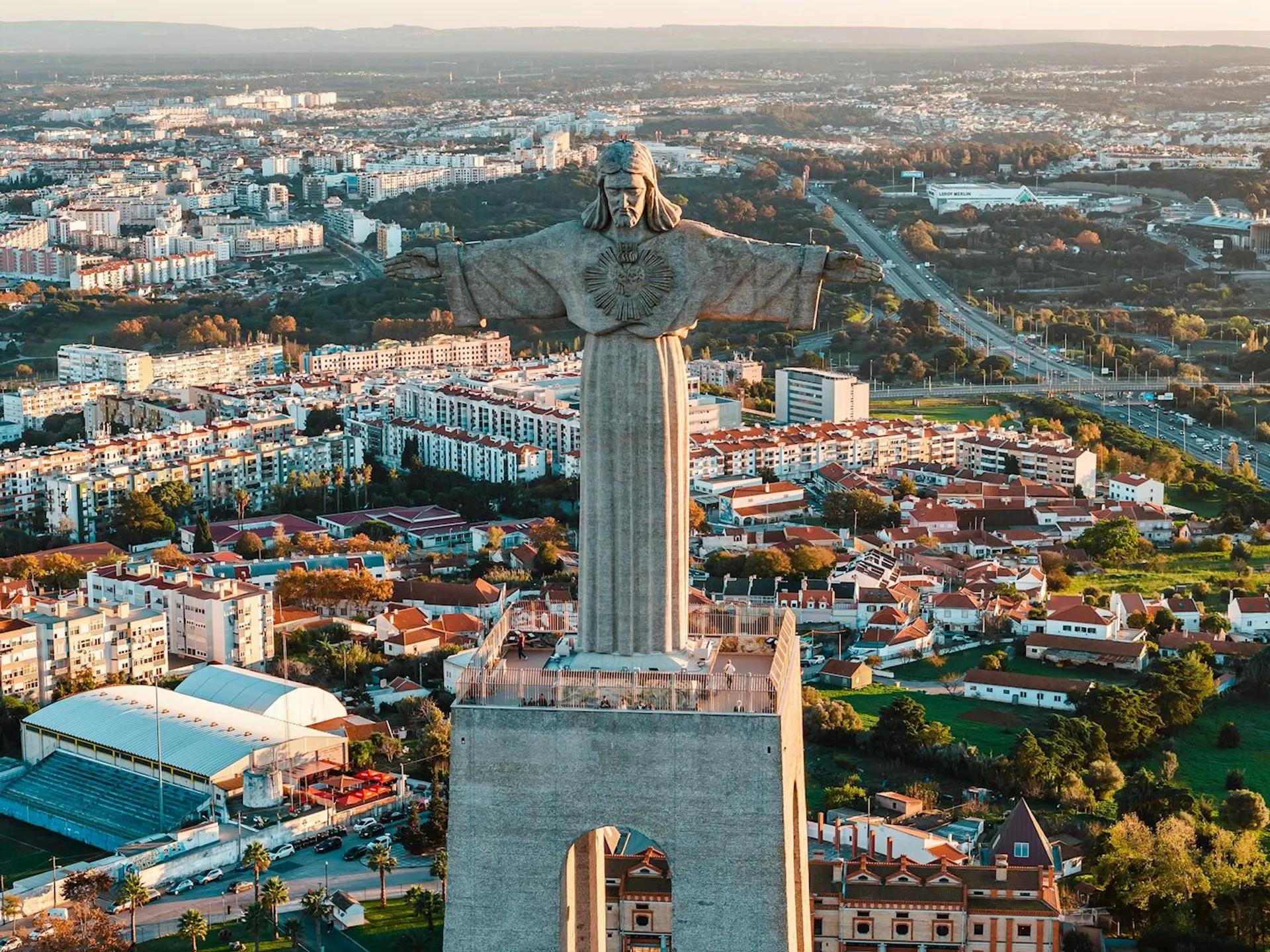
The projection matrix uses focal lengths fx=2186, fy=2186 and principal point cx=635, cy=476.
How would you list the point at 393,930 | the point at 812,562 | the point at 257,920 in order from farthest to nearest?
1. the point at 812,562
2. the point at 393,930
3. the point at 257,920

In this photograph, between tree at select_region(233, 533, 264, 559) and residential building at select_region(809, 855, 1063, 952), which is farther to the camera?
tree at select_region(233, 533, 264, 559)

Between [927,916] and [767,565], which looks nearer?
[927,916]

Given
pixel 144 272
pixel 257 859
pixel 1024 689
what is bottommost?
pixel 144 272

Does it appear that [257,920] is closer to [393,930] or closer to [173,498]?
[393,930]

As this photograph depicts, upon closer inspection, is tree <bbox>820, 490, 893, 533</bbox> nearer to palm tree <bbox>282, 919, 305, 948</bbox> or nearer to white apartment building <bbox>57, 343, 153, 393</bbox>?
palm tree <bbox>282, 919, 305, 948</bbox>

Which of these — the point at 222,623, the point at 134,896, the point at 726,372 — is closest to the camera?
the point at 134,896

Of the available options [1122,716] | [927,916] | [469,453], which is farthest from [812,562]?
[927,916]

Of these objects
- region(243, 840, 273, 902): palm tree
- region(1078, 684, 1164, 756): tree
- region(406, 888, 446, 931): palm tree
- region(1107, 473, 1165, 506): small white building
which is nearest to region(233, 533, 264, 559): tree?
region(243, 840, 273, 902): palm tree

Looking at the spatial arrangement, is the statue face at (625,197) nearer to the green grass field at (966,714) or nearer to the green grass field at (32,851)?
the green grass field at (32,851)

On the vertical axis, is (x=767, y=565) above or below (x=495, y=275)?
below
